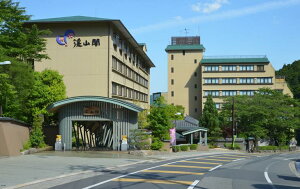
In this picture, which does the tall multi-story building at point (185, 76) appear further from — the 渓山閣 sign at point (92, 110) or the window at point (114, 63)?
the 渓山閣 sign at point (92, 110)

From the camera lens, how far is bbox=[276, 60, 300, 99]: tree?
111219 millimetres

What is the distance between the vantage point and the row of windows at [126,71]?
49781mm

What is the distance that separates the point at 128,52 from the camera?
57938 millimetres

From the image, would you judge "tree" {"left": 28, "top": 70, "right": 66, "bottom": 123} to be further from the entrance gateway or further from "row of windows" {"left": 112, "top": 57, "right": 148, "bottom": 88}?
"row of windows" {"left": 112, "top": 57, "right": 148, "bottom": 88}

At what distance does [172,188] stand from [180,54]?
279 ft

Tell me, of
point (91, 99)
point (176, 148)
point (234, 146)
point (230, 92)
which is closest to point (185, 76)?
point (230, 92)

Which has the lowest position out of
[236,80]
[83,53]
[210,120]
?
[210,120]

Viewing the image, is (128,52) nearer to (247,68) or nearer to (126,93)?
(126,93)

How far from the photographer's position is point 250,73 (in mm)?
93625

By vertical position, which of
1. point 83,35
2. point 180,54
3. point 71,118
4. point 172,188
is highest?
point 180,54

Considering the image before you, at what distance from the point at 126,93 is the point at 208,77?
135 feet

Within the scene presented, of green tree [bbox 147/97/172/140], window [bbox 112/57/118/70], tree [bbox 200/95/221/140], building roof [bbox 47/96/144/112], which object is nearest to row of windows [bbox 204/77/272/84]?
tree [bbox 200/95/221/140]

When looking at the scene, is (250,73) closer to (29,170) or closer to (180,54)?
(180,54)

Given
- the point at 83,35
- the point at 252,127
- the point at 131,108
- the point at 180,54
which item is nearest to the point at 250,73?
the point at 180,54
